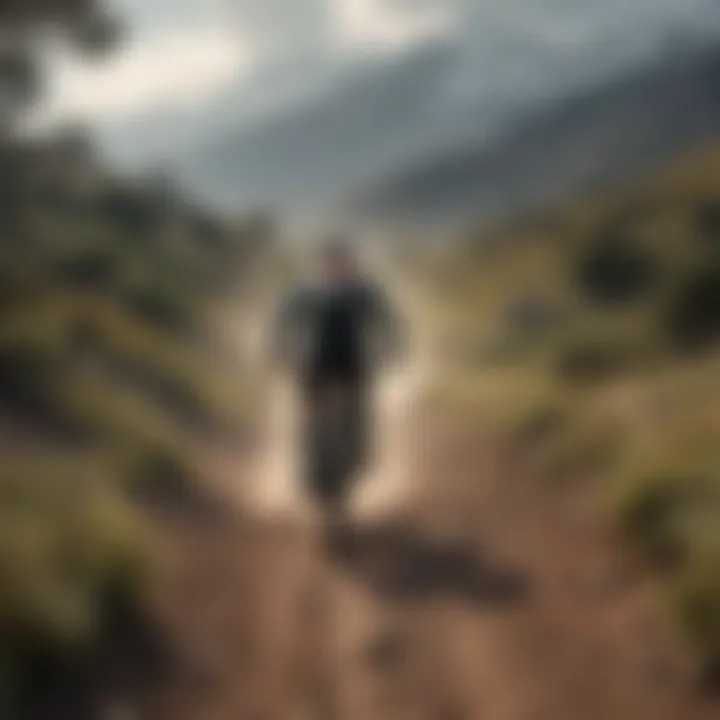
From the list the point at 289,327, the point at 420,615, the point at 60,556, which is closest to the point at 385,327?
the point at 289,327

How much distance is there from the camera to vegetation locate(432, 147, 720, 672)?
28.8 feet

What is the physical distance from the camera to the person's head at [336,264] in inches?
354

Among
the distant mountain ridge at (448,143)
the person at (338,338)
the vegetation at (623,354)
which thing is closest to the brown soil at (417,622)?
the vegetation at (623,354)

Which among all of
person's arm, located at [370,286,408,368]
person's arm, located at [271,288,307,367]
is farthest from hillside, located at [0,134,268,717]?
person's arm, located at [370,286,408,368]

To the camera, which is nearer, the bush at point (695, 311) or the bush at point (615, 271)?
the bush at point (695, 311)

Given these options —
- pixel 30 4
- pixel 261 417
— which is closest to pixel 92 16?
pixel 30 4

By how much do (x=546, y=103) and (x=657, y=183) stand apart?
11.4 metres

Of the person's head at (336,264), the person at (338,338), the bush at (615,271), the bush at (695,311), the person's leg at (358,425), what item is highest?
the bush at (615,271)

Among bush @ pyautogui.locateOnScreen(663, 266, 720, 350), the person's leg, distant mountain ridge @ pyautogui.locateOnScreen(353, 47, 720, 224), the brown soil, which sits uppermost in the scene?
distant mountain ridge @ pyautogui.locateOnScreen(353, 47, 720, 224)

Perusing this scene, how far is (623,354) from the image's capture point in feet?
54.0

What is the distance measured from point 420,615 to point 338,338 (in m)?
1.95

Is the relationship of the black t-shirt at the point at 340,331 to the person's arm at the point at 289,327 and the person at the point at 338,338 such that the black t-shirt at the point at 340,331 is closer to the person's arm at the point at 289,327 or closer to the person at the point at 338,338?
the person at the point at 338,338

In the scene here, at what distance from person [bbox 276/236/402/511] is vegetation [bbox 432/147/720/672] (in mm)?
1814

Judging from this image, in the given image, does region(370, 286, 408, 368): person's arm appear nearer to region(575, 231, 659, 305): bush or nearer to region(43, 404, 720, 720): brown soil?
region(43, 404, 720, 720): brown soil
